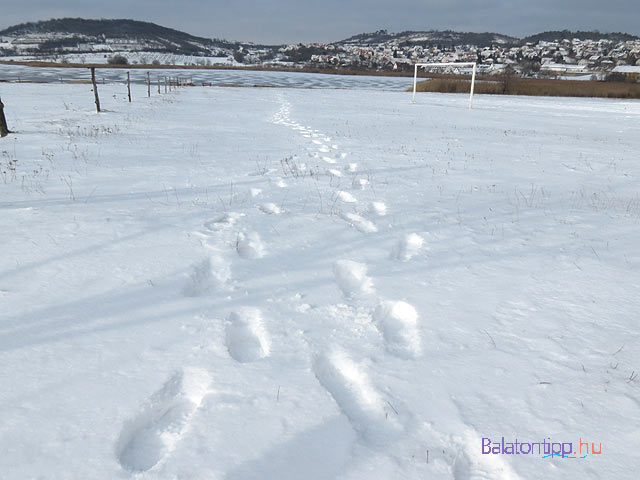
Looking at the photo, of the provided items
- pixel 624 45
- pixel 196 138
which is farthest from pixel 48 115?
pixel 624 45

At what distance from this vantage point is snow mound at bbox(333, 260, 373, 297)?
3.49 meters

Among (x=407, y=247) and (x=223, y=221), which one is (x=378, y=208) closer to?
(x=407, y=247)

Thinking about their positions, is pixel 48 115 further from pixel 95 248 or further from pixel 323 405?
pixel 323 405

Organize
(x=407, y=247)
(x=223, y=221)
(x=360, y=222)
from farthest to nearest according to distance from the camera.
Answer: (x=360, y=222), (x=223, y=221), (x=407, y=247)

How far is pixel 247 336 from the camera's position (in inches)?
111

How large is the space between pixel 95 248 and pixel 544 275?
4284 millimetres

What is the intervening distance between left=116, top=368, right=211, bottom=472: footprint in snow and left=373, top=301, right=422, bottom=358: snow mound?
1.24 metres

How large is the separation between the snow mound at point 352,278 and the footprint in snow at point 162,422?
4.89 ft

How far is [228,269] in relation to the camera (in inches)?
145

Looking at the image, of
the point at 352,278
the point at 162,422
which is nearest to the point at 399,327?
the point at 352,278

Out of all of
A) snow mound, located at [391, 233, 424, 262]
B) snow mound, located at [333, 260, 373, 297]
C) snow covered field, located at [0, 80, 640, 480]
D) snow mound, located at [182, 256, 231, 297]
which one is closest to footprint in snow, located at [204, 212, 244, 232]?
snow covered field, located at [0, 80, 640, 480]

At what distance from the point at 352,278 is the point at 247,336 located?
124 centimetres

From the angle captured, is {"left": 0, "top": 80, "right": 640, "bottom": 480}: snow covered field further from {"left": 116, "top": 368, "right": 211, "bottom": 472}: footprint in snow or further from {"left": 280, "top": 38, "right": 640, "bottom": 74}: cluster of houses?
{"left": 280, "top": 38, "right": 640, "bottom": 74}: cluster of houses
